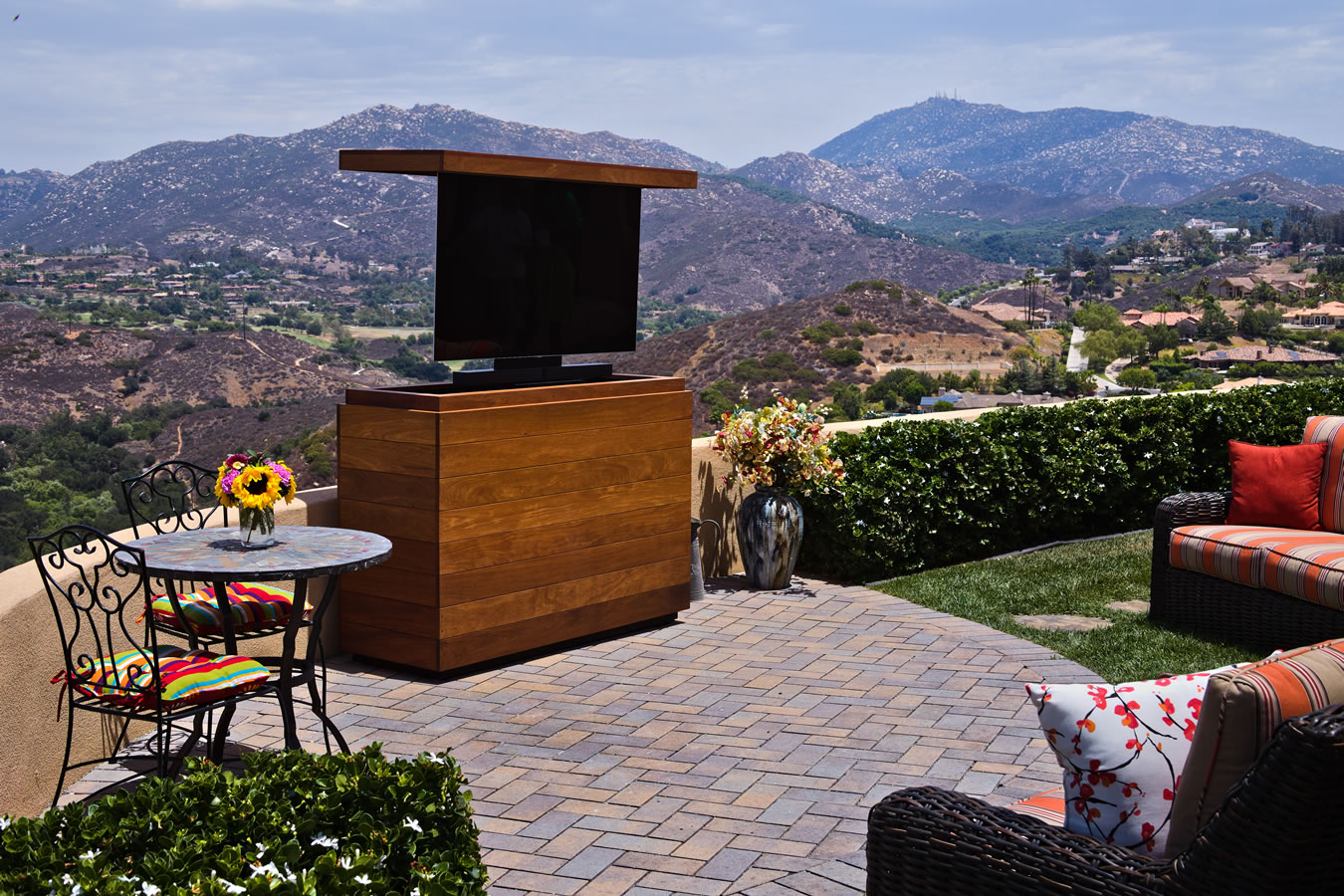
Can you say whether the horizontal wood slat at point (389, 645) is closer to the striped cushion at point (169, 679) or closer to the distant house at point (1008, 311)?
the striped cushion at point (169, 679)

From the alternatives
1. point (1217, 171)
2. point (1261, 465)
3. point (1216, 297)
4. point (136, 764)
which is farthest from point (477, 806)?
point (1217, 171)

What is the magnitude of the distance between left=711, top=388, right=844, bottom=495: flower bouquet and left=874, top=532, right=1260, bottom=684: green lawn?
0.89m

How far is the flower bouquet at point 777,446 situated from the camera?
696cm

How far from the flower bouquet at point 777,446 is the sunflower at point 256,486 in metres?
3.39

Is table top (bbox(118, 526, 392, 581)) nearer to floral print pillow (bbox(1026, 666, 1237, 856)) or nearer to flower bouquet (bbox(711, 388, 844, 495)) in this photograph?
floral print pillow (bbox(1026, 666, 1237, 856))

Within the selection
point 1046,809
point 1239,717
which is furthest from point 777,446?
point 1239,717

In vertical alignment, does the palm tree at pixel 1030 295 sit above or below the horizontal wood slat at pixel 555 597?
above

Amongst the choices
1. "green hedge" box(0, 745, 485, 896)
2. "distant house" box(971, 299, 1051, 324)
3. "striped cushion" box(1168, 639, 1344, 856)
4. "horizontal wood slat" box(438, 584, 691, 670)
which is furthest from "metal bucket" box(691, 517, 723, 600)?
"distant house" box(971, 299, 1051, 324)

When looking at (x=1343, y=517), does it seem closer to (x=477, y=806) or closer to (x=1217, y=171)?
(x=477, y=806)

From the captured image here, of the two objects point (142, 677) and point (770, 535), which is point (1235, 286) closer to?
point (770, 535)

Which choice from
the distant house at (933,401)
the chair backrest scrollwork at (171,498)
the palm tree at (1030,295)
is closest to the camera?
the chair backrest scrollwork at (171,498)

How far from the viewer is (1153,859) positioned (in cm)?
218

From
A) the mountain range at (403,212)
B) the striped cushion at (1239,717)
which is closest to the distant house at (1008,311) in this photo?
the mountain range at (403,212)

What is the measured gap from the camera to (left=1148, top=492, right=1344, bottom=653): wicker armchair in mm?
5477
